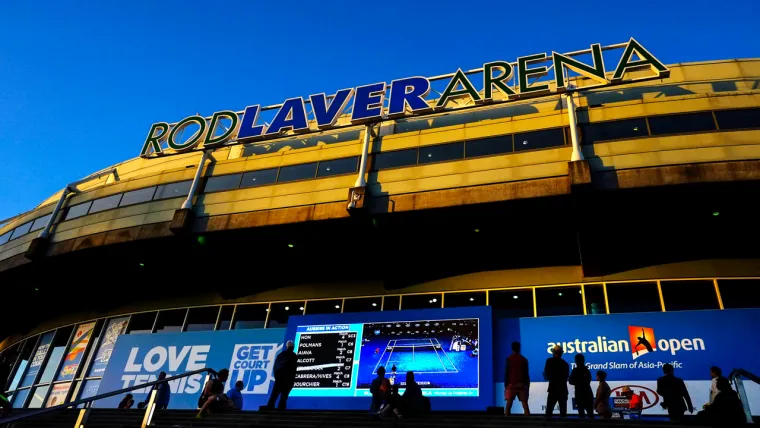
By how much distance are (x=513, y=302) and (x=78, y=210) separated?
62.7ft

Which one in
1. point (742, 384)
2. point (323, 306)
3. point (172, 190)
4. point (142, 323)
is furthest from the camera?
point (142, 323)

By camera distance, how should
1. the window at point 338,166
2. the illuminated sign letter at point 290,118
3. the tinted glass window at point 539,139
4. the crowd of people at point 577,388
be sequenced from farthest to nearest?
the illuminated sign letter at point 290,118
the window at point 338,166
the tinted glass window at point 539,139
the crowd of people at point 577,388

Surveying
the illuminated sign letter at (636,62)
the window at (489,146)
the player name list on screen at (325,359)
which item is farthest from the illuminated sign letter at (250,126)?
the illuminated sign letter at (636,62)

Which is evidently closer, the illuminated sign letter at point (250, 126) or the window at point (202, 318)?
the window at point (202, 318)

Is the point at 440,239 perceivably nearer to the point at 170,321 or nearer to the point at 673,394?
the point at 673,394

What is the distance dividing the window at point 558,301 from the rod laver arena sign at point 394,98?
703cm

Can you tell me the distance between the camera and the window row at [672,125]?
56.2 feet

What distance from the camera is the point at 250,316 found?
→ 72.4ft

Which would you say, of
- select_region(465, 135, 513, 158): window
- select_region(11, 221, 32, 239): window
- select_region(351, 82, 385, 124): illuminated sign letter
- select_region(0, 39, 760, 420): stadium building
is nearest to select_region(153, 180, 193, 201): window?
select_region(0, 39, 760, 420): stadium building

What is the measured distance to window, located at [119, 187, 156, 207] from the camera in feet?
76.2

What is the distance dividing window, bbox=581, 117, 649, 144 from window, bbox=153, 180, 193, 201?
50.9 ft

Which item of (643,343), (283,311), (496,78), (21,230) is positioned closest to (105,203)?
(21,230)

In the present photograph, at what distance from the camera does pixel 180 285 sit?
2406 centimetres

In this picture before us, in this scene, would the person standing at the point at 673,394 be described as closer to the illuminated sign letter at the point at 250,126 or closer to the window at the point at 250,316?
the window at the point at 250,316
